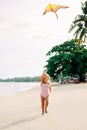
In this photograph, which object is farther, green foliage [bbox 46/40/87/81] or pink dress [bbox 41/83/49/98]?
green foliage [bbox 46/40/87/81]

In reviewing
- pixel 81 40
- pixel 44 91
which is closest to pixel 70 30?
pixel 81 40

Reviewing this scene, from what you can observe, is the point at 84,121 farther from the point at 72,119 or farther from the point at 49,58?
the point at 49,58

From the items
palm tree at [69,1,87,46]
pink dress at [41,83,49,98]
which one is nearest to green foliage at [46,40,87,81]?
palm tree at [69,1,87,46]

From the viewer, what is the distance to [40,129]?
10430mm

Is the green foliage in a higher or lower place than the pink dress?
higher

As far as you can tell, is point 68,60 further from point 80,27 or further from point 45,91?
point 45,91

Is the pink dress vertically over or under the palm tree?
under

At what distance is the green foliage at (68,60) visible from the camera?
5925 cm

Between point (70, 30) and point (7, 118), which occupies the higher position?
point (70, 30)

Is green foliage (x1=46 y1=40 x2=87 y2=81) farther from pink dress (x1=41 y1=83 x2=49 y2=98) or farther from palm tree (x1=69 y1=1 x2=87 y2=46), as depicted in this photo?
pink dress (x1=41 y1=83 x2=49 y2=98)

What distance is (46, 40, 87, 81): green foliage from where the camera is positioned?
59250mm

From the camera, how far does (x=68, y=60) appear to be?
A: 60.9 m

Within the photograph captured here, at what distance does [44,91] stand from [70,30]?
31892 mm

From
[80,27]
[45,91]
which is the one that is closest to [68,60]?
[80,27]
